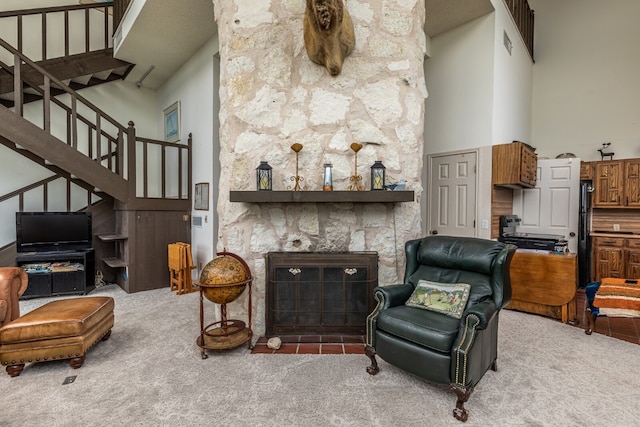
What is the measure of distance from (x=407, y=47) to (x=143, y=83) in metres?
5.19

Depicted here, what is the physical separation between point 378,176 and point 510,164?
2220mm

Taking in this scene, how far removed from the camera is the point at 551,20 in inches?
217

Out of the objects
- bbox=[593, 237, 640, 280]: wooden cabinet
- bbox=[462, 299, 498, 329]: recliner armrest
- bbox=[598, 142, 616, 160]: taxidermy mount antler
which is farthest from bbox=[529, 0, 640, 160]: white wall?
bbox=[462, 299, 498, 329]: recliner armrest

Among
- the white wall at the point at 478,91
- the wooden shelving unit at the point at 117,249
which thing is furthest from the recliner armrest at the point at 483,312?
the wooden shelving unit at the point at 117,249

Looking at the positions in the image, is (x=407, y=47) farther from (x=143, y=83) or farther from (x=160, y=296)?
(x=143, y=83)

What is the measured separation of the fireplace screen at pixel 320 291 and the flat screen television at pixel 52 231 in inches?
135

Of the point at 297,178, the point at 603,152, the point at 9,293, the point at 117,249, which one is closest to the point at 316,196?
the point at 297,178

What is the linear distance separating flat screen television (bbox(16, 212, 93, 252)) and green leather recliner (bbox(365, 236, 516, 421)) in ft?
14.6

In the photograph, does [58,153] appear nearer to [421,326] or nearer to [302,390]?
[302,390]

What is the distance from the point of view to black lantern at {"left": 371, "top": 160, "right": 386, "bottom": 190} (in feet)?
9.24

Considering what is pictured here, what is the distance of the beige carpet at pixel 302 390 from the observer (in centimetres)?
183

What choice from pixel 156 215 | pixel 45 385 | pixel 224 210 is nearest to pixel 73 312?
pixel 45 385

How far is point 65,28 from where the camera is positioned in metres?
4.72

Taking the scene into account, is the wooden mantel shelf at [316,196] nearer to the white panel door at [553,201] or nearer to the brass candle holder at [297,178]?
the brass candle holder at [297,178]
